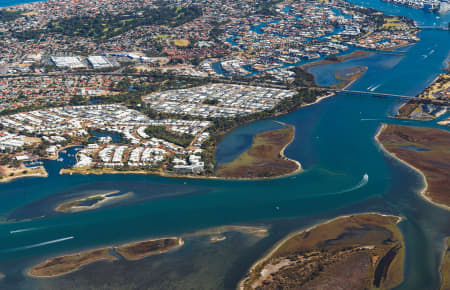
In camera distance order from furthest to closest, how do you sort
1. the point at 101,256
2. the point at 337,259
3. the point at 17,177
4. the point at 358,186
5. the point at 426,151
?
the point at 426,151 < the point at 17,177 < the point at 358,186 < the point at 101,256 < the point at 337,259

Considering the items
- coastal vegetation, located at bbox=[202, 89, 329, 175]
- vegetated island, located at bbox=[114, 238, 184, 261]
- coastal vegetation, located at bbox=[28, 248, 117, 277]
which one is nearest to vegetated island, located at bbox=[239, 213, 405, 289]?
vegetated island, located at bbox=[114, 238, 184, 261]

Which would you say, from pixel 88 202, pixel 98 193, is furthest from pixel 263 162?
pixel 88 202

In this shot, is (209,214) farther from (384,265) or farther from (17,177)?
(17,177)

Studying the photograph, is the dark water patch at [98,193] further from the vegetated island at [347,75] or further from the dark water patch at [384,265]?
the vegetated island at [347,75]

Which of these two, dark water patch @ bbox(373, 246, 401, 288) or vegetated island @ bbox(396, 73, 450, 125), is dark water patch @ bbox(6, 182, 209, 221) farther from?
vegetated island @ bbox(396, 73, 450, 125)

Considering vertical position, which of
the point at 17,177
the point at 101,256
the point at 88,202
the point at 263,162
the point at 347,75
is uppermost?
the point at 347,75

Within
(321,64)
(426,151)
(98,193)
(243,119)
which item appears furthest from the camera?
(321,64)
